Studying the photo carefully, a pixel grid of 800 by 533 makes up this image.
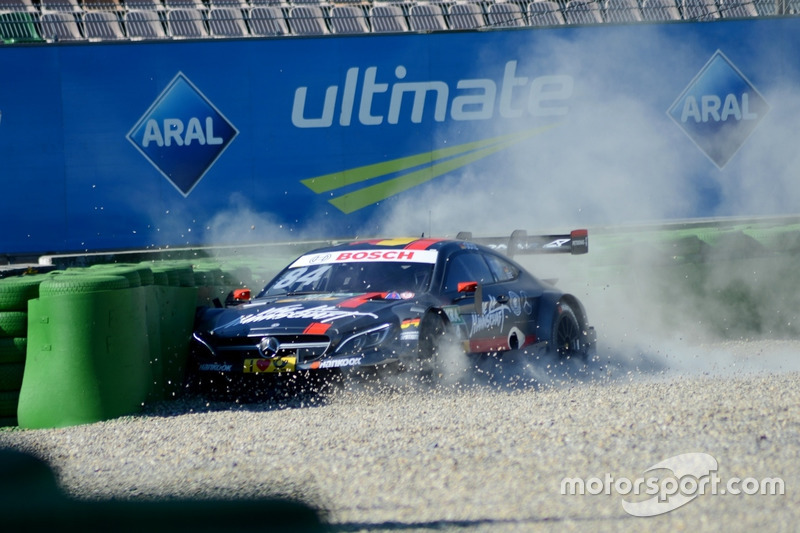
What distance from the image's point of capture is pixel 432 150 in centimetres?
1616

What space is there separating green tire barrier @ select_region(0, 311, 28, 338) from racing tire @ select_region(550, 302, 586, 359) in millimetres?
4151

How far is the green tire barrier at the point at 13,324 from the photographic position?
21.5ft

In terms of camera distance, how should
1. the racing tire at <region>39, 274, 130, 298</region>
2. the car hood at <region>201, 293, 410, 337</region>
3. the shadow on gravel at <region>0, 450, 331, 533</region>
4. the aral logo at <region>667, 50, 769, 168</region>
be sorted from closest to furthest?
the shadow on gravel at <region>0, 450, 331, 533</region>, the racing tire at <region>39, 274, 130, 298</region>, the car hood at <region>201, 293, 410, 337</region>, the aral logo at <region>667, 50, 769, 168</region>

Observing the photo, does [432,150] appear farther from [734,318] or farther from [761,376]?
[761,376]

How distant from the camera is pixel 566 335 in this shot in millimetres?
8805

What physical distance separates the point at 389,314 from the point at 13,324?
2466 mm

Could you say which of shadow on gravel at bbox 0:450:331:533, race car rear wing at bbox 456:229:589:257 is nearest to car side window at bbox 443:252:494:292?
race car rear wing at bbox 456:229:589:257

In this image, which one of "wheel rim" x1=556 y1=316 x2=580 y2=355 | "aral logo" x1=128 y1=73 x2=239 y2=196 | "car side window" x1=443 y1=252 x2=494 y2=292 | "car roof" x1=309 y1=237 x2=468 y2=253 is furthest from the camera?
"aral logo" x1=128 y1=73 x2=239 y2=196

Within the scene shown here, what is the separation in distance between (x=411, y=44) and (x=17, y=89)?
242 inches

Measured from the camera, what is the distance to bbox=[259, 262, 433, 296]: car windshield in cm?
777

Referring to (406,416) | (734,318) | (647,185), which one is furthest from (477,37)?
(406,416)

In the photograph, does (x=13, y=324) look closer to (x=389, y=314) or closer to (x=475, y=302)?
(x=389, y=314)

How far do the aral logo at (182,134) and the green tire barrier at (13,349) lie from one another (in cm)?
945

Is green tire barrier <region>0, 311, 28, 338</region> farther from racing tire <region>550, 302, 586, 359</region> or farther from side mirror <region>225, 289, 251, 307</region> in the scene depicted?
racing tire <region>550, 302, 586, 359</region>
